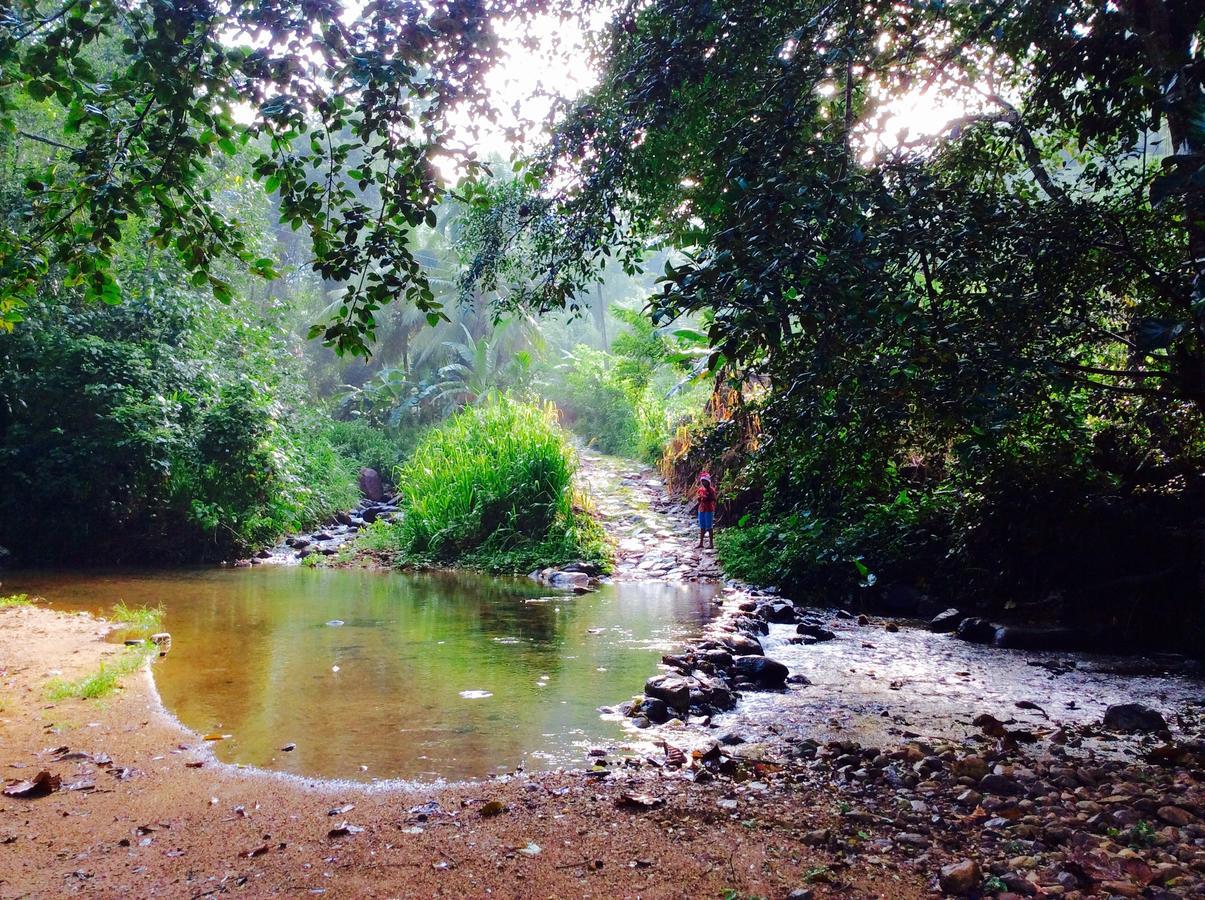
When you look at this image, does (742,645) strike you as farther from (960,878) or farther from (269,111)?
(269,111)

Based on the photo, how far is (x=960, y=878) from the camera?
262cm

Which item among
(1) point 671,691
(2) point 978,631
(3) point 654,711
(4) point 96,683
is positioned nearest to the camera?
(3) point 654,711

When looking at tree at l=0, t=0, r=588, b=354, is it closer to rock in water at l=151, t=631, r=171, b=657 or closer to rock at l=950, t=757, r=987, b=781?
rock at l=950, t=757, r=987, b=781

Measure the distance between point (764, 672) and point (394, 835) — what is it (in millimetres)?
3248

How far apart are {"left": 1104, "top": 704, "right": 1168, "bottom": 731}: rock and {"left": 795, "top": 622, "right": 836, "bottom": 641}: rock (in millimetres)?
3107

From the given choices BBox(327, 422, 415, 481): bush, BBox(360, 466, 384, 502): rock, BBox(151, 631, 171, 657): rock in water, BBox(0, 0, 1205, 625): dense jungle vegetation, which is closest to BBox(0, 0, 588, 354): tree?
BBox(0, 0, 1205, 625): dense jungle vegetation

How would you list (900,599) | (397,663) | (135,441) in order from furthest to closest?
(135,441)
(900,599)
(397,663)

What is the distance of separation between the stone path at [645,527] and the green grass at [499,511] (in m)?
0.79

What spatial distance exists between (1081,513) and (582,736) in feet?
17.9

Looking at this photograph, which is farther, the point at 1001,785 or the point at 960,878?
the point at 1001,785

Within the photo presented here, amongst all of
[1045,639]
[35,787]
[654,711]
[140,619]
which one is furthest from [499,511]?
[35,787]

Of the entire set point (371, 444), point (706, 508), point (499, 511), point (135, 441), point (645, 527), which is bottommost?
point (645, 527)

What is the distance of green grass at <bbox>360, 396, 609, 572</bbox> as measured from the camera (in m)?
14.0

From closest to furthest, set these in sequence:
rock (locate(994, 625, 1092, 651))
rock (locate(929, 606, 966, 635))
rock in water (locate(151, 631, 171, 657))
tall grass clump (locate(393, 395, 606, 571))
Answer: rock in water (locate(151, 631, 171, 657)) → rock (locate(994, 625, 1092, 651)) → rock (locate(929, 606, 966, 635)) → tall grass clump (locate(393, 395, 606, 571))
